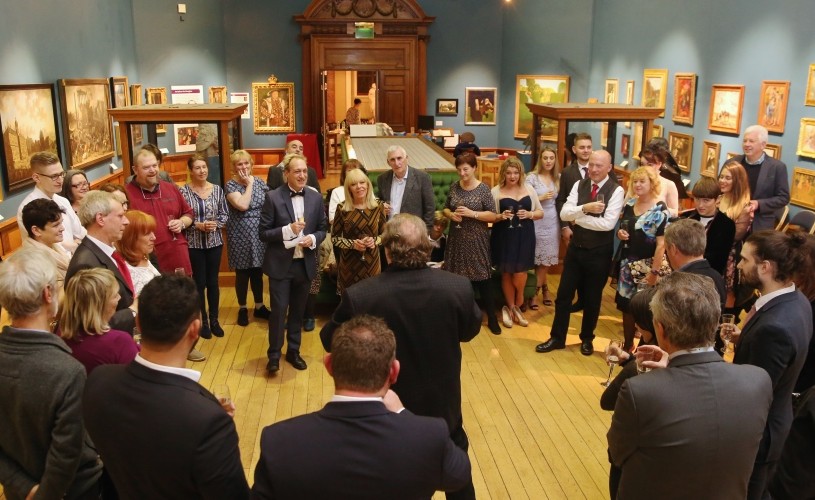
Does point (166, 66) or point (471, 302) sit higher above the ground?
point (166, 66)

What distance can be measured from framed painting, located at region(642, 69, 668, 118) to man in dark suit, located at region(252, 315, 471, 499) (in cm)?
1035

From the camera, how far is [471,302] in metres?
3.06

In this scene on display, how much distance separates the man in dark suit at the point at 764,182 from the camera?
646cm

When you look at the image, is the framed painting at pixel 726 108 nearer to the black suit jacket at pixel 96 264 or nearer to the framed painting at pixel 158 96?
the black suit jacket at pixel 96 264

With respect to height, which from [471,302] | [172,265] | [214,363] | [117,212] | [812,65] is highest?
[812,65]

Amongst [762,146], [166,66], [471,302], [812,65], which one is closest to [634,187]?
[762,146]

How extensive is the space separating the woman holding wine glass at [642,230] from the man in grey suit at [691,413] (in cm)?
288

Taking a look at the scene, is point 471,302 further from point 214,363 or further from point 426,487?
point 214,363

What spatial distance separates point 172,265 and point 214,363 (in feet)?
3.01

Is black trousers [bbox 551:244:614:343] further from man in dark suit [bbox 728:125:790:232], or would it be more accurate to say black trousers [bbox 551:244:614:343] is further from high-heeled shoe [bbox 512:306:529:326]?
man in dark suit [bbox 728:125:790:232]

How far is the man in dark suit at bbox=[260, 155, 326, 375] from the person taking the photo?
5242mm

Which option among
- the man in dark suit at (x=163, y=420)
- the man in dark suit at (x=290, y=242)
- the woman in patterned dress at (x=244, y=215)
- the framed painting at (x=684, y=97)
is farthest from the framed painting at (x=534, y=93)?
the man in dark suit at (x=163, y=420)

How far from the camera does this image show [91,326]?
2768 mm

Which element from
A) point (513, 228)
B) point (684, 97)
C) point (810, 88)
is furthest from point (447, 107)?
point (513, 228)
